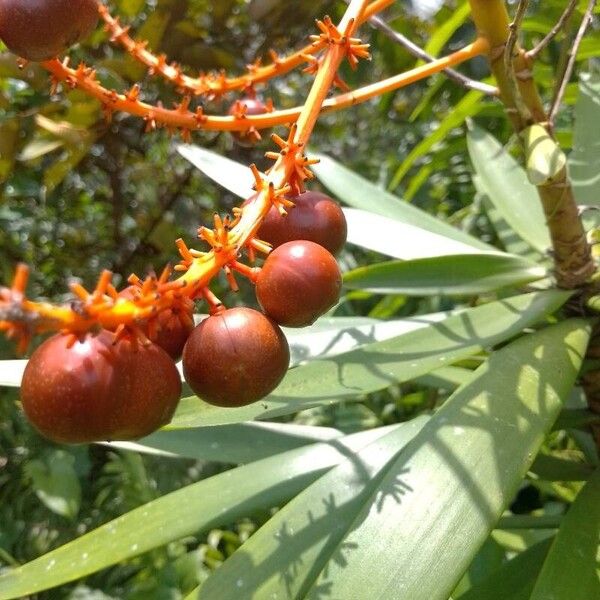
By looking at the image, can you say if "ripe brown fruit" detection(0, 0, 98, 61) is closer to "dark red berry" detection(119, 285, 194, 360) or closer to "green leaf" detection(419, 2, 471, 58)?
"dark red berry" detection(119, 285, 194, 360)

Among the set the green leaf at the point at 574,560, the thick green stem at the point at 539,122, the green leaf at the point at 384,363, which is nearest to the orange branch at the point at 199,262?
the thick green stem at the point at 539,122

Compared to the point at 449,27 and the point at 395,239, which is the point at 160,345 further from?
the point at 449,27

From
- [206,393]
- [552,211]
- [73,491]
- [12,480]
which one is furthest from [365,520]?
[12,480]

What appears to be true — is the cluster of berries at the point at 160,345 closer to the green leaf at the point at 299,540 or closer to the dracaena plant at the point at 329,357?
the dracaena plant at the point at 329,357

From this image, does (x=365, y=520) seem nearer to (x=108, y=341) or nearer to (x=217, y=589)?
(x=217, y=589)

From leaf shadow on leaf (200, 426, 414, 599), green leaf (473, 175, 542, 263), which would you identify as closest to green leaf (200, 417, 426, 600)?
leaf shadow on leaf (200, 426, 414, 599)

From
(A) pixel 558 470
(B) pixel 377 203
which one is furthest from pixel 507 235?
(A) pixel 558 470
